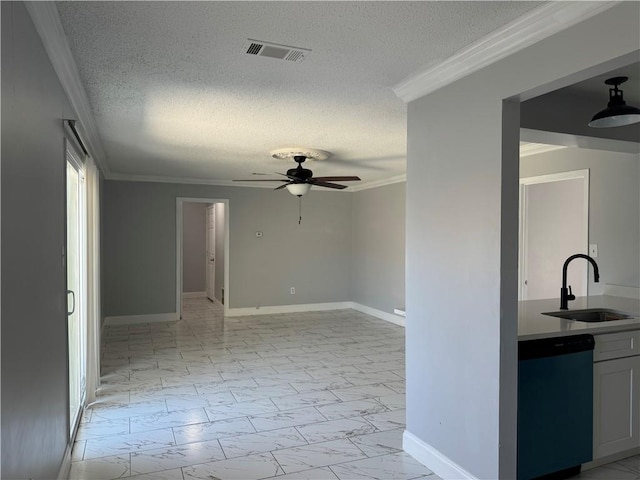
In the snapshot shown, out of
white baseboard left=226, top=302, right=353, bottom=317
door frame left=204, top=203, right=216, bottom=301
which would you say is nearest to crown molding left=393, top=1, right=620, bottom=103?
white baseboard left=226, top=302, right=353, bottom=317

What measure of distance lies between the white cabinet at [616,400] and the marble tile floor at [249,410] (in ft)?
0.56

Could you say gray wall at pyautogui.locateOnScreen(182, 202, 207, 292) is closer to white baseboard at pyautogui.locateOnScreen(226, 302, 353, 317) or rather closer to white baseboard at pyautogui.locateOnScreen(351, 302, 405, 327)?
white baseboard at pyautogui.locateOnScreen(226, 302, 353, 317)

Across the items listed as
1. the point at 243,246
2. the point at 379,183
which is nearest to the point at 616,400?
the point at 379,183

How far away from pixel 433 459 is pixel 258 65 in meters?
2.66

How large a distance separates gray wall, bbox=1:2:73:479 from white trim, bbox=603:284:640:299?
4344mm

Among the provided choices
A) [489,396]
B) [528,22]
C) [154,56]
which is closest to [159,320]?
[154,56]

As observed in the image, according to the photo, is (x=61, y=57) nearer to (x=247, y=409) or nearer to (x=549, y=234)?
(x=247, y=409)

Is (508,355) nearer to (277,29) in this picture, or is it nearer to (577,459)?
(577,459)

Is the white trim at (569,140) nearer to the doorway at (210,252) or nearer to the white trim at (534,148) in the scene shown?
the white trim at (534,148)

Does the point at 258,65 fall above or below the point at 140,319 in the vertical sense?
above

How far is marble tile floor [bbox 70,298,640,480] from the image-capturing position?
2752mm

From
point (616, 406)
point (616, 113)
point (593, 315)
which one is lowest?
point (616, 406)

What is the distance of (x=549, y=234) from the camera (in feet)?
17.9

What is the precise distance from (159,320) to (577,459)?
21.2 ft
